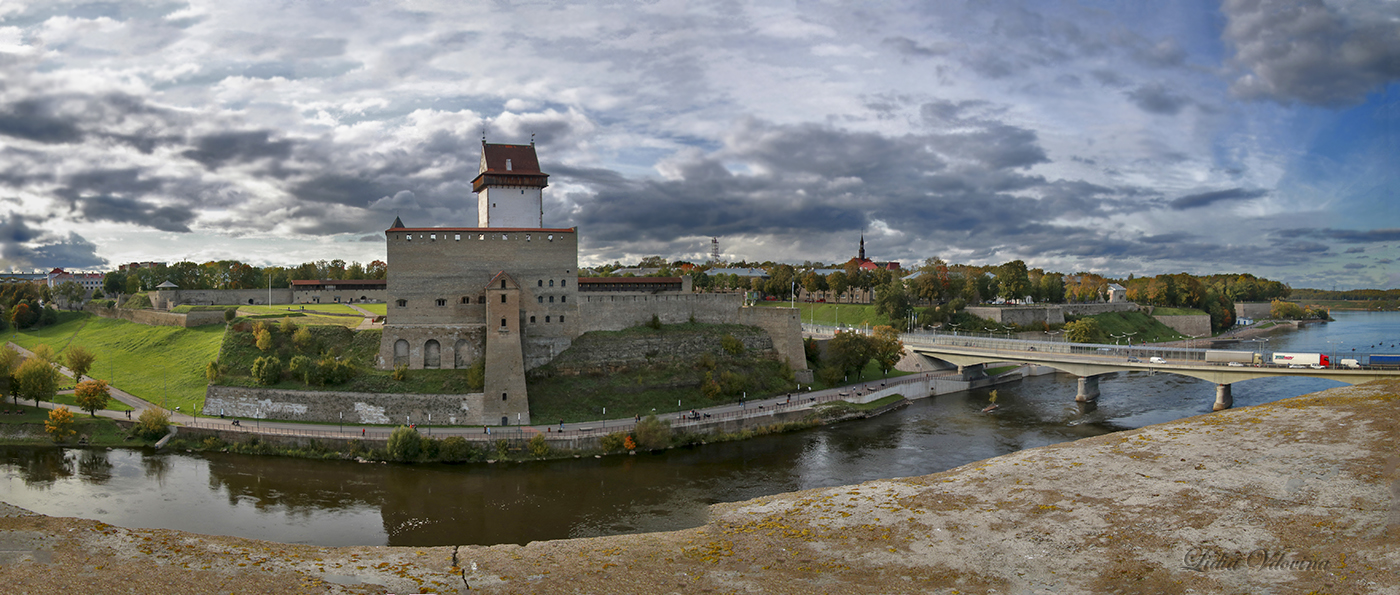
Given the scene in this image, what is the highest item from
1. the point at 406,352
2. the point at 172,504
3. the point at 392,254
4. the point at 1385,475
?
the point at 392,254

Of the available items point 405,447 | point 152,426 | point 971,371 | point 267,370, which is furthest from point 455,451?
point 971,371

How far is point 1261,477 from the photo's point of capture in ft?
63.7

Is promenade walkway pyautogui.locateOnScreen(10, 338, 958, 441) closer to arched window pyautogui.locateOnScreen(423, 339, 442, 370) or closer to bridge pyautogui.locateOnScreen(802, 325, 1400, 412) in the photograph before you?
arched window pyautogui.locateOnScreen(423, 339, 442, 370)

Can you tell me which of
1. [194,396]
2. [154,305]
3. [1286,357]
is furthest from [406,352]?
[1286,357]

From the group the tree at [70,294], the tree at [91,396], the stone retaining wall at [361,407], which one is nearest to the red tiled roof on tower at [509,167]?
the stone retaining wall at [361,407]

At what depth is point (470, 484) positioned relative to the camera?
25891 mm

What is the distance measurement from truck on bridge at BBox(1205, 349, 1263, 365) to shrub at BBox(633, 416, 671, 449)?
30012mm

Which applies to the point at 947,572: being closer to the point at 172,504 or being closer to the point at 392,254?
the point at 172,504

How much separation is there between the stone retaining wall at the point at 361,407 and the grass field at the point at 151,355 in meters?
5.07

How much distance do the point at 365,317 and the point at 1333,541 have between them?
144 feet

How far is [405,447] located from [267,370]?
1038 centimetres

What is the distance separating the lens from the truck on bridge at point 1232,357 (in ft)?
123

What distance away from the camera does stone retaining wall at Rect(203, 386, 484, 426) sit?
32.3 metres

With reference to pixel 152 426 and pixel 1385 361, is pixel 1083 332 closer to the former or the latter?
pixel 1385 361
